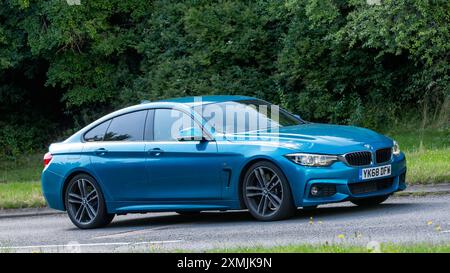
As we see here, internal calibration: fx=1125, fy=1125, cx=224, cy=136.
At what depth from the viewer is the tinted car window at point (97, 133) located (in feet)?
49.9

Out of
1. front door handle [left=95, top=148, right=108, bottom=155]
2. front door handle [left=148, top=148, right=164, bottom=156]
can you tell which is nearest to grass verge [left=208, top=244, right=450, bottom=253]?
front door handle [left=148, top=148, right=164, bottom=156]

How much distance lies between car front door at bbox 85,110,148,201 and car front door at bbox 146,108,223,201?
17 centimetres

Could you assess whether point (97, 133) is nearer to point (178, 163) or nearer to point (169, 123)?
point (169, 123)

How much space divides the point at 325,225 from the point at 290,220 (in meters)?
0.82

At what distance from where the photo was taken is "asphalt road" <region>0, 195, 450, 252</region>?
11281 mm

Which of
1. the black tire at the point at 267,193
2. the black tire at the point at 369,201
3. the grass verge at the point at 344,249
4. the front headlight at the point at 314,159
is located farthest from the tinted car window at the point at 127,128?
the grass verge at the point at 344,249

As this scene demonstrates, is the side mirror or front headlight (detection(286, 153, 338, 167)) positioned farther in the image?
the side mirror

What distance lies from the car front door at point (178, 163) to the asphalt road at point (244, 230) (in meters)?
0.44

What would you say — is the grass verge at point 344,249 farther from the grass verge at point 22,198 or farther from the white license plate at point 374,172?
the grass verge at point 22,198

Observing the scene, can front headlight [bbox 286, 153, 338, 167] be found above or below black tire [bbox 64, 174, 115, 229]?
above

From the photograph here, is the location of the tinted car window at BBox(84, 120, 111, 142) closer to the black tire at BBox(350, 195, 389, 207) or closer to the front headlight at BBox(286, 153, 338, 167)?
the front headlight at BBox(286, 153, 338, 167)

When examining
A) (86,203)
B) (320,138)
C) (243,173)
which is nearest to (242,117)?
(243,173)

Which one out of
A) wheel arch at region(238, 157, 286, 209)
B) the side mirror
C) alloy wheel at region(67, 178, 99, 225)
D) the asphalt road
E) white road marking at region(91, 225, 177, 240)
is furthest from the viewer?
alloy wheel at region(67, 178, 99, 225)
